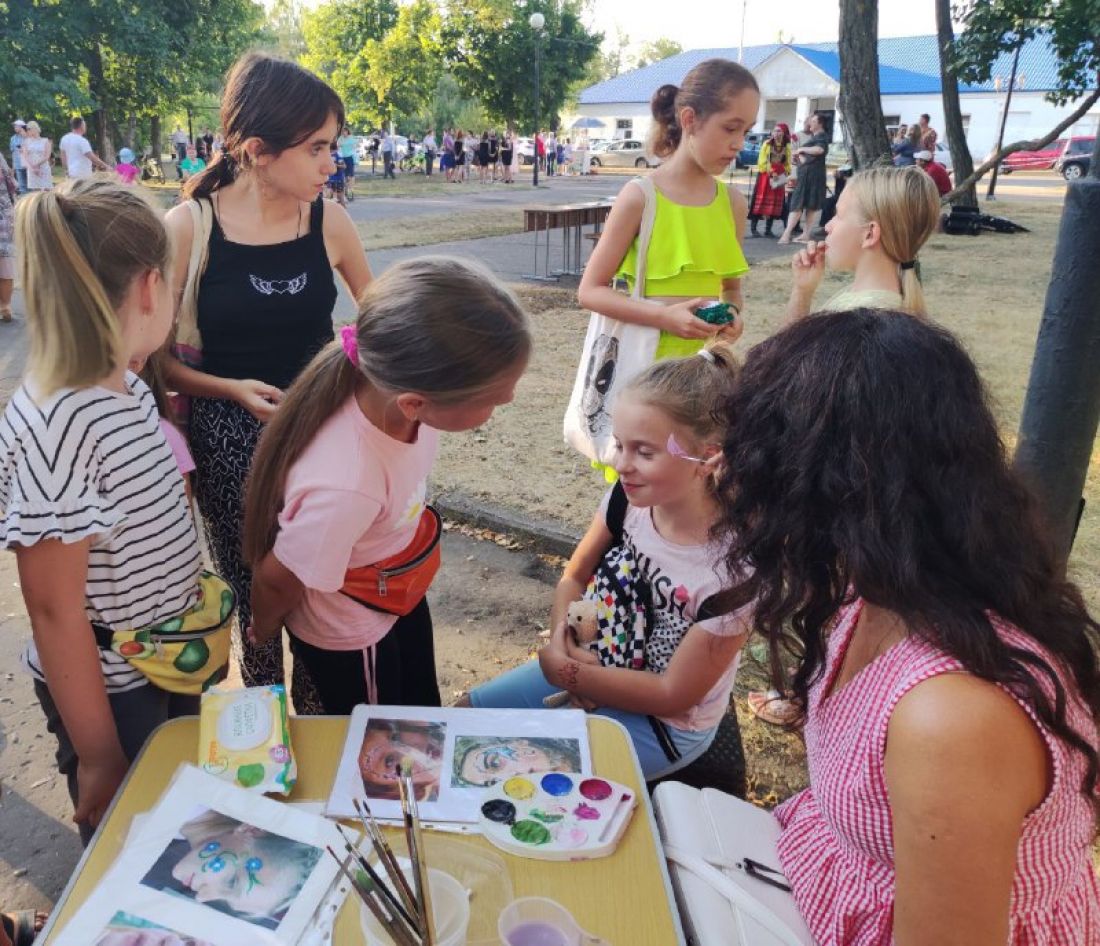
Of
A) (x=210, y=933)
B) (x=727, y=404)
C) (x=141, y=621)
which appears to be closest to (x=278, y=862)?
(x=210, y=933)

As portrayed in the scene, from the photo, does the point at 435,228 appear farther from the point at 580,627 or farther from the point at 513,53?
the point at 513,53

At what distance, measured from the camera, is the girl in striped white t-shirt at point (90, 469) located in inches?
52.4

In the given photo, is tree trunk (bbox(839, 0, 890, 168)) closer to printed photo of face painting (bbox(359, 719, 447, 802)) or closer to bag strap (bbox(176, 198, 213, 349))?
bag strap (bbox(176, 198, 213, 349))

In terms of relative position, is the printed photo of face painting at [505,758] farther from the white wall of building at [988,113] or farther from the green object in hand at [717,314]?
the white wall of building at [988,113]

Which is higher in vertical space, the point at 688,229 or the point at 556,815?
the point at 688,229

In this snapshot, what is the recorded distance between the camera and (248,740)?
4.26 feet

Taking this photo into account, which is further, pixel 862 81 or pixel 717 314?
pixel 862 81

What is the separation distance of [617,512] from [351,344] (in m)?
0.82

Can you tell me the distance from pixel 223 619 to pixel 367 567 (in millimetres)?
290

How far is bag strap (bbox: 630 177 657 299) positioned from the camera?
250cm

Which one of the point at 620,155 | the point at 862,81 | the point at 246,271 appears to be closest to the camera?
the point at 246,271

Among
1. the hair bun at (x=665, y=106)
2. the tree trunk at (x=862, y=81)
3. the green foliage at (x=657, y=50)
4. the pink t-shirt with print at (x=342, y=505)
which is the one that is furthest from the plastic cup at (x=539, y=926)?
the green foliage at (x=657, y=50)

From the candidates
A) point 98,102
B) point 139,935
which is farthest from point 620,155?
point 139,935

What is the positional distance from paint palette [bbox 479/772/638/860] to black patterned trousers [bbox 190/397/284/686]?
36.7 inches
